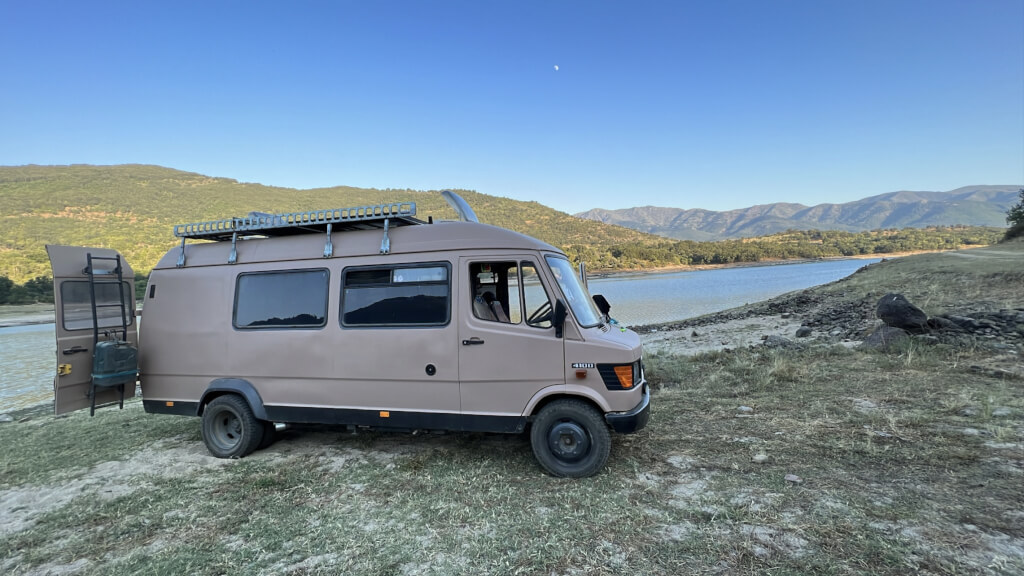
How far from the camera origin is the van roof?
4875 millimetres

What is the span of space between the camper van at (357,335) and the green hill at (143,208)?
4656cm

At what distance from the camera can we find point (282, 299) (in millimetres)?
5465

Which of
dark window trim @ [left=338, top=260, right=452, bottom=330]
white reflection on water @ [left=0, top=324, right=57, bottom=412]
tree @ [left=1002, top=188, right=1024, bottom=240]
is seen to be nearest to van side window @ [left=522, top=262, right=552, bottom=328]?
dark window trim @ [left=338, top=260, right=452, bottom=330]

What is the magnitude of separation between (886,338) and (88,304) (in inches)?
546

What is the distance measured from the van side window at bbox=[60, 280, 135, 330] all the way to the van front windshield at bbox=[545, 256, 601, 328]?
5589 mm

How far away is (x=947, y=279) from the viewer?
17.3m

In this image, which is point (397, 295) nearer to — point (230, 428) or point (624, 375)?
point (624, 375)

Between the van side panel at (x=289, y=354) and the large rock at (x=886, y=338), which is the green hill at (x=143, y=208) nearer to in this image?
the large rock at (x=886, y=338)

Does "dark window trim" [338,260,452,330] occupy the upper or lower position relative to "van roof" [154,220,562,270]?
lower

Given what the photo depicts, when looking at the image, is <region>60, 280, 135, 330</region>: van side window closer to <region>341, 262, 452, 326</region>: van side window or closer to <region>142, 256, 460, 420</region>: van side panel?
<region>142, 256, 460, 420</region>: van side panel

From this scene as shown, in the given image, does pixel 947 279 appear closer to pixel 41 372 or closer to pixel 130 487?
pixel 130 487

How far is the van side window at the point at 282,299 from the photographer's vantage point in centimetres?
532

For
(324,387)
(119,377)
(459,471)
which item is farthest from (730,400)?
(119,377)

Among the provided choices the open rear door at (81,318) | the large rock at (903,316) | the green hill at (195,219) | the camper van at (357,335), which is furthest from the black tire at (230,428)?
the green hill at (195,219)
